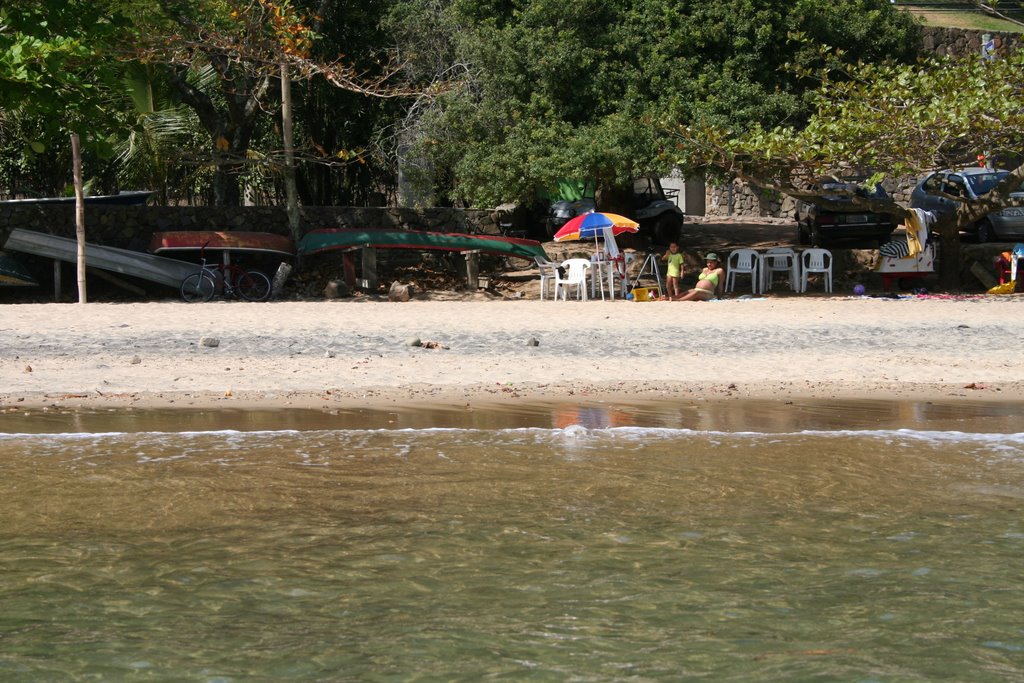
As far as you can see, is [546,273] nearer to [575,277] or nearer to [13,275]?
[575,277]

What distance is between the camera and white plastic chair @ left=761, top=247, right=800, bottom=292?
1863 cm

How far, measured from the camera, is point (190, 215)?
1978 cm

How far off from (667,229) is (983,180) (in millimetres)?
6086

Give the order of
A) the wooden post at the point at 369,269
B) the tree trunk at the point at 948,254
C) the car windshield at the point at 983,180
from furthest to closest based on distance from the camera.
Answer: the car windshield at the point at 983,180
the tree trunk at the point at 948,254
the wooden post at the point at 369,269

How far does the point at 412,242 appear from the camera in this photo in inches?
750

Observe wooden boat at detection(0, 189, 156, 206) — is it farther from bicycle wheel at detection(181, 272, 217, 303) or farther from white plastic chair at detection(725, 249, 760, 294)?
white plastic chair at detection(725, 249, 760, 294)

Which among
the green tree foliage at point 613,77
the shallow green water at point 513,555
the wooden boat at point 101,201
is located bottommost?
the shallow green water at point 513,555

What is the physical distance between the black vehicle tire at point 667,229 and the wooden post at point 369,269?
6648mm

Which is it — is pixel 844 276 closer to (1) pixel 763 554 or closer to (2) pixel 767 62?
(2) pixel 767 62

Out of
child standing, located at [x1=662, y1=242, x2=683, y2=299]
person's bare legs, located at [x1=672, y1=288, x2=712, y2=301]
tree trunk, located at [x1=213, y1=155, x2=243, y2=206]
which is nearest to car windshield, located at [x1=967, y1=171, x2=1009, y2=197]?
child standing, located at [x1=662, y1=242, x2=683, y2=299]

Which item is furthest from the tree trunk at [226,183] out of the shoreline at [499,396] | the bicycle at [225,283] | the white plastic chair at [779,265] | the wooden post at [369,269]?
the shoreline at [499,396]

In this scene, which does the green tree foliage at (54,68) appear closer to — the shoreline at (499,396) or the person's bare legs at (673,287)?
the shoreline at (499,396)

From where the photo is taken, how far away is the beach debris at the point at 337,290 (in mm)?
18141

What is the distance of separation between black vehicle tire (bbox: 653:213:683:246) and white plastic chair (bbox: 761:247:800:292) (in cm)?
365
